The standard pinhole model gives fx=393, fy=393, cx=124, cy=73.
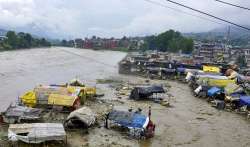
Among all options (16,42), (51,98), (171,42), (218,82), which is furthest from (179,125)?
(171,42)

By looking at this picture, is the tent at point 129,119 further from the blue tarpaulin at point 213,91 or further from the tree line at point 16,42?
the tree line at point 16,42

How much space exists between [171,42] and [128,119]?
283 ft

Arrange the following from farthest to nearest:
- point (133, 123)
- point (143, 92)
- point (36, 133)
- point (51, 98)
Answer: point (143, 92)
point (51, 98)
point (133, 123)
point (36, 133)

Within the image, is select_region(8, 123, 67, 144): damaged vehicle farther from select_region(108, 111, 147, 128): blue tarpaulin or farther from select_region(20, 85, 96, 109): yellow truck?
select_region(20, 85, 96, 109): yellow truck

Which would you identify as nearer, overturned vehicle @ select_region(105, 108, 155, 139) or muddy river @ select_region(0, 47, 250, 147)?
muddy river @ select_region(0, 47, 250, 147)

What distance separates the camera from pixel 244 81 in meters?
47.1

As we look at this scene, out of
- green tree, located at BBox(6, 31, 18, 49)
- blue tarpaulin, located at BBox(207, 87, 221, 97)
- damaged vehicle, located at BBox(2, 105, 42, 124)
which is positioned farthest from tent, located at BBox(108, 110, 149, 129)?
green tree, located at BBox(6, 31, 18, 49)

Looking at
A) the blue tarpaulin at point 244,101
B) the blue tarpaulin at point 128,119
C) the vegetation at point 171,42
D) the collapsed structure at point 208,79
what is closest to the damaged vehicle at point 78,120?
the blue tarpaulin at point 128,119

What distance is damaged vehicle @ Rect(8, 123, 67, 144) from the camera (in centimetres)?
1944

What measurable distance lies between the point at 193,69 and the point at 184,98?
21.6 m

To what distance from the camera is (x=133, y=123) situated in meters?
23.2

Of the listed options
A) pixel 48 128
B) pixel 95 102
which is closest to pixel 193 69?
pixel 95 102

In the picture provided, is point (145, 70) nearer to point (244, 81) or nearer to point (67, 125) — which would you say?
point (244, 81)

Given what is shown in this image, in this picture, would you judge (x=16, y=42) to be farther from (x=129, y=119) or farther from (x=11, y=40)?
(x=129, y=119)
